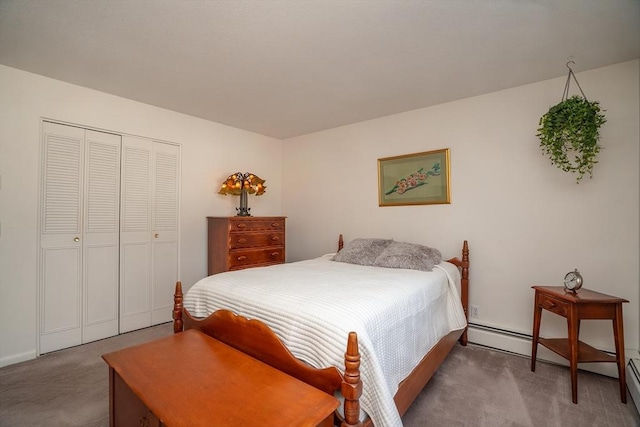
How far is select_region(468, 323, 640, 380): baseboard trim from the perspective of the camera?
7.52ft

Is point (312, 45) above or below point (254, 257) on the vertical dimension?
above

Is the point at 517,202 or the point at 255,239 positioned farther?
the point at 255,239

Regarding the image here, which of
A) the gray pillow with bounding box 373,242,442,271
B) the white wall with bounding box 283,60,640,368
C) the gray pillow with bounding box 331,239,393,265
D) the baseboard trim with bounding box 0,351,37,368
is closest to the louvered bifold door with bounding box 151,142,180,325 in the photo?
the baseboard trim with bounding box 0,351,37,368

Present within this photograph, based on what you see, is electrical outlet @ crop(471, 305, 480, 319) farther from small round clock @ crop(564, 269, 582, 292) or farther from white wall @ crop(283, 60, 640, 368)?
small round clock @ crop(564, 269, 582, 292)

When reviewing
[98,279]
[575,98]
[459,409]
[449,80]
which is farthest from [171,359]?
[575,98]

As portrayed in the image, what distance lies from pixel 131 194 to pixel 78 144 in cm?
64

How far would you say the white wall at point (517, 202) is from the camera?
7.68 ft

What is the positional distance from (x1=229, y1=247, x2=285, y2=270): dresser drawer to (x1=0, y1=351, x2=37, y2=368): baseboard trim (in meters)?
1.77

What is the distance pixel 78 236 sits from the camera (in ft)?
9.29

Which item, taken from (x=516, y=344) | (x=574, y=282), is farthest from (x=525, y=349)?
(x=574, y=282)

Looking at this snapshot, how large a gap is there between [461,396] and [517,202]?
1768 mm

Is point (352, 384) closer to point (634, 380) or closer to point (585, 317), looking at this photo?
point (585, 317)

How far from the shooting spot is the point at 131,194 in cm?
318

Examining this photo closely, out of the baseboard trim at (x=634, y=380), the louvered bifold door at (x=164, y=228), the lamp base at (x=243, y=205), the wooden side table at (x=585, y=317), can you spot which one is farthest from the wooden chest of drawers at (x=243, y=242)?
the baseboard trim at (x=634, y=380)
